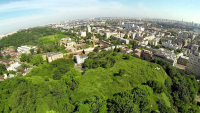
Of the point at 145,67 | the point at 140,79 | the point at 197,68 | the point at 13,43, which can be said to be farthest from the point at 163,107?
the point at 13,43

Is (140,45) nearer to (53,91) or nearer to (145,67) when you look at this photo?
(145,67)

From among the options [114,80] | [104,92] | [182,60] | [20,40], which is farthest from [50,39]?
[182,60]

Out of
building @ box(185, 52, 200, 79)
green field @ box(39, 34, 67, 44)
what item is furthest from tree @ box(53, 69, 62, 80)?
green field @ box(39, 34, 67, 44)

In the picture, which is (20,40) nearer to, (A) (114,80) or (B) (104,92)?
(A) (114,80)

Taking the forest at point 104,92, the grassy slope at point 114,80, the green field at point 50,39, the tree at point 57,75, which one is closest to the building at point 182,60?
the forest at point 104,92

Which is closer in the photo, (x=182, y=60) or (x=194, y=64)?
(x=194, y=64)

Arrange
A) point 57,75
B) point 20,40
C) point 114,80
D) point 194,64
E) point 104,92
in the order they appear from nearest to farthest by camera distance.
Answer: point 104,92, point 114,80, point 57,75, point 194,64, point 20,40

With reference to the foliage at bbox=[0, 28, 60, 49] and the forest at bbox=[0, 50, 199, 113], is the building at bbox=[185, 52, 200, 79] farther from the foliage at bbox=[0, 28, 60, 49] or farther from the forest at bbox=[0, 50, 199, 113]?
the foliage at bbox=[0, 28, 60, 49]

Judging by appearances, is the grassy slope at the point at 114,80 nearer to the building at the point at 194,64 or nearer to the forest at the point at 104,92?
the forest at the point at 104,92
